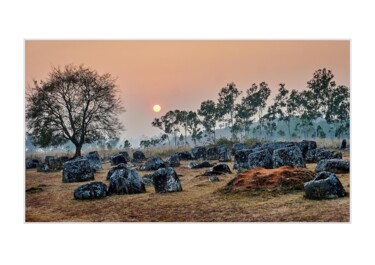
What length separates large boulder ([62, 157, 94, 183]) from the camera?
56.0 ft

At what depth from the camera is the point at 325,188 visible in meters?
13.5

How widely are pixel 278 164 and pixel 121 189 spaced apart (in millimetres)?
4867

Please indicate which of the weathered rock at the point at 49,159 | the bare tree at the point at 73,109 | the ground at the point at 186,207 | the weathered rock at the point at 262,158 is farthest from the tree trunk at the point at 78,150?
the weathered rock at the point at 262,158

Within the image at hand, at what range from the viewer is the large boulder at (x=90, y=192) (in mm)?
14797

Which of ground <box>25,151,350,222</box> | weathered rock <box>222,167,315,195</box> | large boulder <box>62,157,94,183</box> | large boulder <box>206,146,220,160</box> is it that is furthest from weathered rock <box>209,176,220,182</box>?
large boulder <box>62,157,94,183</box>

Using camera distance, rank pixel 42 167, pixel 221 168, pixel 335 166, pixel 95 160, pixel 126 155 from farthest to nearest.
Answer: pixel 95 160, pixel 221 168, pixel 126 155, pixel 42 167, pixel 335 166

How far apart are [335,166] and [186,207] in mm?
4696

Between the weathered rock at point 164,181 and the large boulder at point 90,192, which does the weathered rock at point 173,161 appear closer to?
the weathered rock at point 164,181

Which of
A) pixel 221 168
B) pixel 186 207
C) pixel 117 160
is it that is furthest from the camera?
pixel 117 160

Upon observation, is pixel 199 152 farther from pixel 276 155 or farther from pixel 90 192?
pixel 90 192

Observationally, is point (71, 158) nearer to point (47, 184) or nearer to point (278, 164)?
point (47, 184)

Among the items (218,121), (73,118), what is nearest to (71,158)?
(73,118)

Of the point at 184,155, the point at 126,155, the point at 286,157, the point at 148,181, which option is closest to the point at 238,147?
the point at 184,155

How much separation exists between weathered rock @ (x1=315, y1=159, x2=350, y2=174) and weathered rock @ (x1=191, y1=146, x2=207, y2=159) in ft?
12.7
